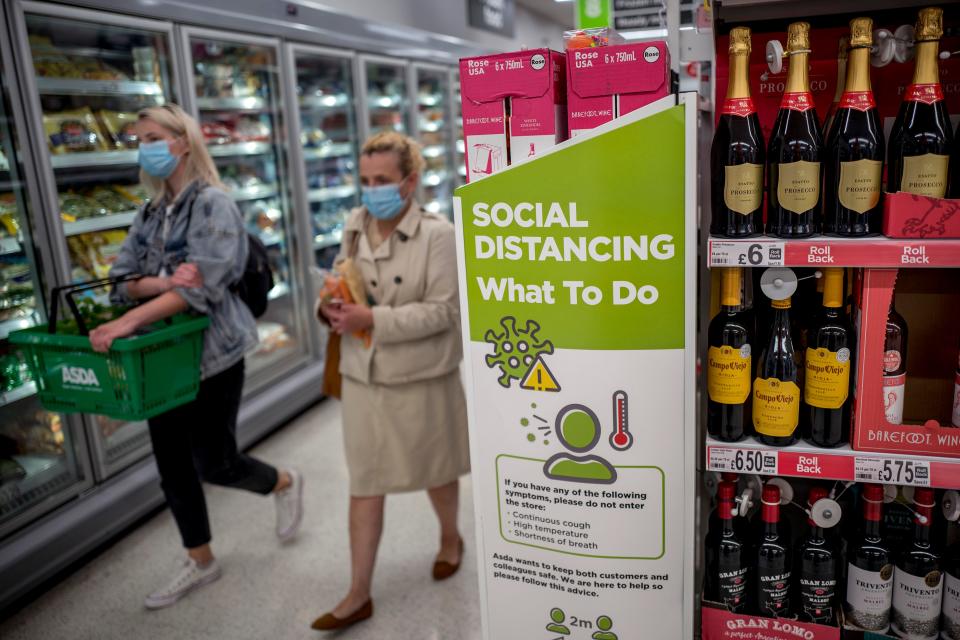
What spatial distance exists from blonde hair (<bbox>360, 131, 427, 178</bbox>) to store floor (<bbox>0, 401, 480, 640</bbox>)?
1.59 metres

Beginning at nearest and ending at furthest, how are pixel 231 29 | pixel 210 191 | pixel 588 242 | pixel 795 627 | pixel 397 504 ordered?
pixel 588 242 → pixel 795 627 → pixel 210 191 → pixel 397 504 → pixel 231 29

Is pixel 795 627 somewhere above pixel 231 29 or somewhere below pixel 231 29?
below

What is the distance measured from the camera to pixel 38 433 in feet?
10.7

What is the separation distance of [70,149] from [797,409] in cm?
323

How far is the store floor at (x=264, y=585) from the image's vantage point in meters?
2.70

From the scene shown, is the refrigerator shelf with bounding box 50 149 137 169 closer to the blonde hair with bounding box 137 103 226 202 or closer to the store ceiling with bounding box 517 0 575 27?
the blonde hair with bounding box 137 103 226 202

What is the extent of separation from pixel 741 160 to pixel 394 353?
139cm

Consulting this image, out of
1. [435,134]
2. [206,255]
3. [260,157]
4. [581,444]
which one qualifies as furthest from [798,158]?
[435,134]

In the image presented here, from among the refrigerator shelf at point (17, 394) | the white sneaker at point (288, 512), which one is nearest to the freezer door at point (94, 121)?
the refrigerator shelf at point (17, 394)

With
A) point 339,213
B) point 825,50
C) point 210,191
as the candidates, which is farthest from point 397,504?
point 339,213

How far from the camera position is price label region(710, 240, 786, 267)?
1487 millimetres

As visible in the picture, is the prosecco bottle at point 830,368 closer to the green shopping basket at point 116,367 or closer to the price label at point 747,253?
the price label at point 747,253

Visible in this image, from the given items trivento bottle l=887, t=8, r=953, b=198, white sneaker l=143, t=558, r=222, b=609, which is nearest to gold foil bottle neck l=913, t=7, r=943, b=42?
trivento bottle l=887, t=8, r=953, b=198

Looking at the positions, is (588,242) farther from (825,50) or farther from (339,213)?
(339,213)
